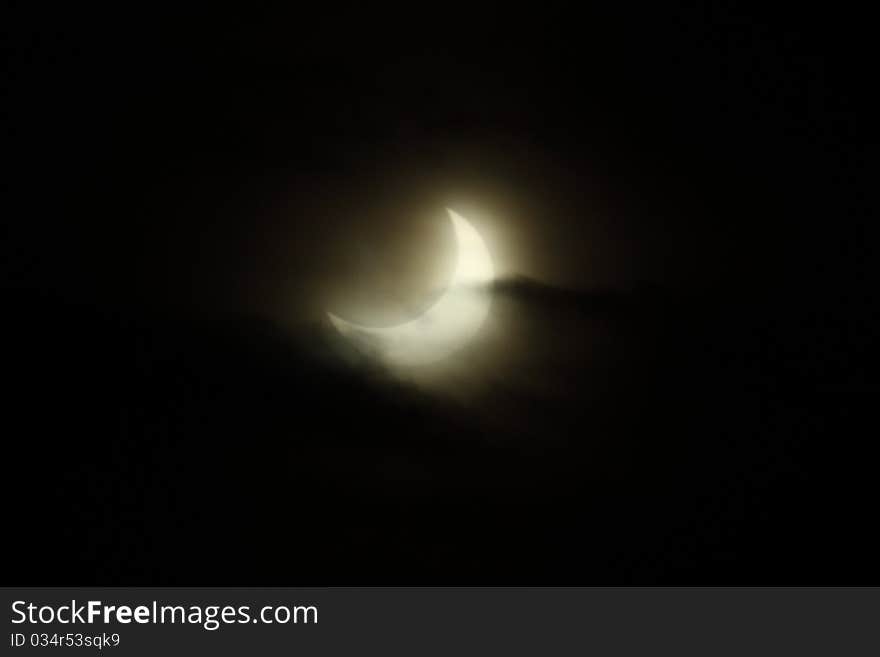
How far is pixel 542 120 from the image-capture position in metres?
0.82

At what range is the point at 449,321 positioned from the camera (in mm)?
871

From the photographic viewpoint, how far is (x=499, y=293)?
0.86 m

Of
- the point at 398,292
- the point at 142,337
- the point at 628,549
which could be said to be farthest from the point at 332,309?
the point at 628,549

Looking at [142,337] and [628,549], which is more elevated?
[142,337]

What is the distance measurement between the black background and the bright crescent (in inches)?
3.4

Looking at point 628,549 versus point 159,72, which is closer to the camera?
point 159,72

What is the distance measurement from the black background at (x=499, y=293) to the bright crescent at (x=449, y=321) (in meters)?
0.09

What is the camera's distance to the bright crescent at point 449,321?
33.5 inches

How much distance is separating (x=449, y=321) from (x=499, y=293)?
0.11 metres

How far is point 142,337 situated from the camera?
92cm

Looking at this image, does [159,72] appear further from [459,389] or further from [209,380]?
[459,389]

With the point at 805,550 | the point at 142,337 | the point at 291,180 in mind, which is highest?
the point at 291,180

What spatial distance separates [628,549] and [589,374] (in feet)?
1.41

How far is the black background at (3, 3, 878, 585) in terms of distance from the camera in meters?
0.80
